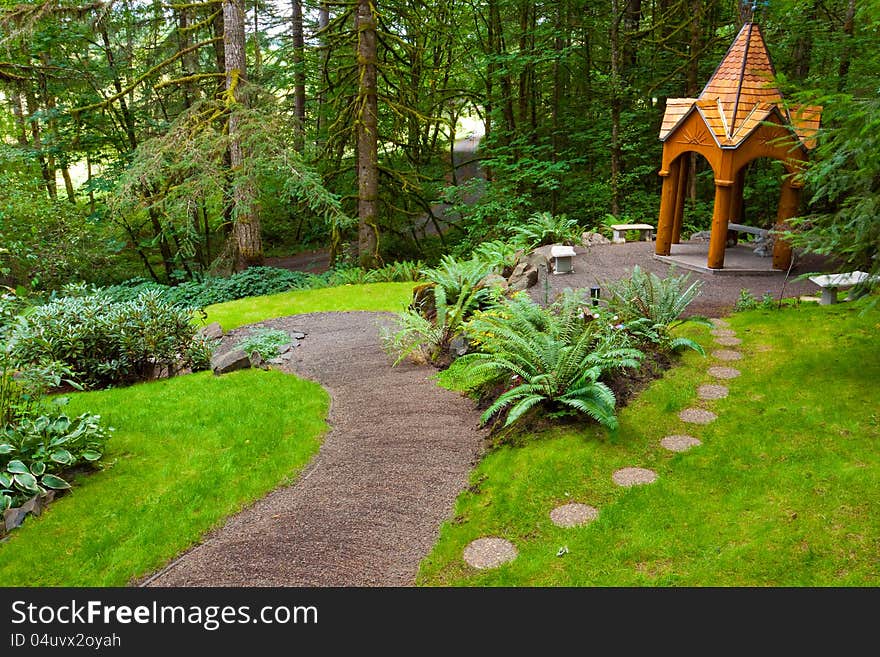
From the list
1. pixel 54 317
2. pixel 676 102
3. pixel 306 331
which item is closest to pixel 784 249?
pixel 676 102

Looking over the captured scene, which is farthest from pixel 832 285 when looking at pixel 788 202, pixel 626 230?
pixel 626 230

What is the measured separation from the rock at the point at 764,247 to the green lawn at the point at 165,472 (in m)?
8.65

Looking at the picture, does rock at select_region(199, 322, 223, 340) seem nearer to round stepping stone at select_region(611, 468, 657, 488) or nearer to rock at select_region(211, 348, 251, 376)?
rock at select_region(211, 348, 251, 376)

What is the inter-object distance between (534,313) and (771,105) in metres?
5.67

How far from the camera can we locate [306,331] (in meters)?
9.58

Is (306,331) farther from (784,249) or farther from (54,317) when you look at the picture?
(784,249)

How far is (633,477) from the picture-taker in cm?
442

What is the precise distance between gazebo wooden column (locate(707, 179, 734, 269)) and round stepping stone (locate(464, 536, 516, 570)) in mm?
7245

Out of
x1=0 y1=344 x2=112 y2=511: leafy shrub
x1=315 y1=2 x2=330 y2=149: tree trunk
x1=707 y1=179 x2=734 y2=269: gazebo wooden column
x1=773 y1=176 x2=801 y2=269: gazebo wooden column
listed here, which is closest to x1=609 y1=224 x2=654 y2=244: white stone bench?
x1=707 y1=179 x2=734 y2=269: gazebo wooden column

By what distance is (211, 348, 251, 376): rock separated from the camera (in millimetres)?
7520

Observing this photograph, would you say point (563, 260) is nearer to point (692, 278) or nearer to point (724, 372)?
point (692, 278)

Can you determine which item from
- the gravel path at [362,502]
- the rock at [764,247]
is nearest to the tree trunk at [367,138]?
the gravel path at [362,502]

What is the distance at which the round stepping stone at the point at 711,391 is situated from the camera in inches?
219

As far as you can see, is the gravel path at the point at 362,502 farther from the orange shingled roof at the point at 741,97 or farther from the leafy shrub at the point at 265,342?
the orange shingled roof at the point at 741,97
